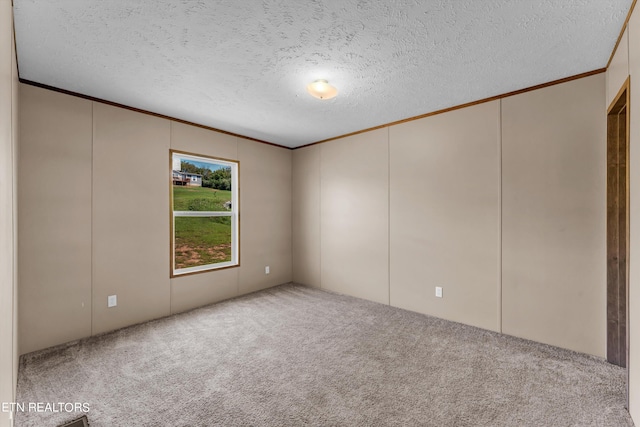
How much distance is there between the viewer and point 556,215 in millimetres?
2674

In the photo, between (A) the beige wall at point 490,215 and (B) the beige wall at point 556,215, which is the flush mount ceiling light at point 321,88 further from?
(B) the beige wall at point 556,215

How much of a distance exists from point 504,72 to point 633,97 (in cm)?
97

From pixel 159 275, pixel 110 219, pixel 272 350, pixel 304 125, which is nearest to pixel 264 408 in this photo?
pixel 272 350

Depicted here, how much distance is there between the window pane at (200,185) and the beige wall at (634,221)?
4.22m

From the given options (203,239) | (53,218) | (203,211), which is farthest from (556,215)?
(203,239)

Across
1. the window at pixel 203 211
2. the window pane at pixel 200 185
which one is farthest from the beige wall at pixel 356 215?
the window pane at pixel 200 185

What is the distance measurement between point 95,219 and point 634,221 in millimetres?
4474

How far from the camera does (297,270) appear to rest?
5.17 meters

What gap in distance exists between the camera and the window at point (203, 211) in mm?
3861

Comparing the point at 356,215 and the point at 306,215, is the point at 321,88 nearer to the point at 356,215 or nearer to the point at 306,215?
the point at 356,215

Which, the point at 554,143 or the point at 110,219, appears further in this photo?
the point at 110,219

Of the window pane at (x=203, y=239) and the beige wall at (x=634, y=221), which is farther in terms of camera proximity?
the window pane at (x=203, y=239)

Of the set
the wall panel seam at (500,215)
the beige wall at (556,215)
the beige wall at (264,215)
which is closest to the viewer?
the beige wall at (556,215)

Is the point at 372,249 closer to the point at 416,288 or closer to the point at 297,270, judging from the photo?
the point at 416,288
